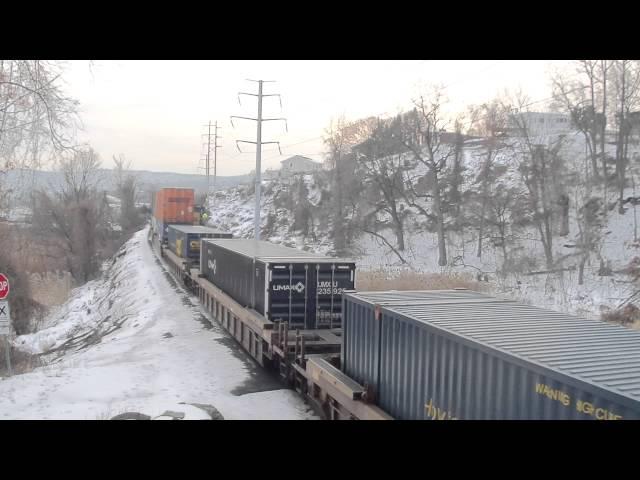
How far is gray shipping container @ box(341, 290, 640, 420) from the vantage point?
4.95m

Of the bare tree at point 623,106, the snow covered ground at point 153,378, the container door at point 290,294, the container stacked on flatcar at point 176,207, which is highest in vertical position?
the bare tree at point 623,106

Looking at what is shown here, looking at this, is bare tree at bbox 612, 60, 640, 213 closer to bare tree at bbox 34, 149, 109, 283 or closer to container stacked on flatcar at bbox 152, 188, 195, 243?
container stacked on flatcar at bbox 152, 188, 195, 243

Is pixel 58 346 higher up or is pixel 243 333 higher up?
pixel 243 333

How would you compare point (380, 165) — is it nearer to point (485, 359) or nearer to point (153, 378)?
point (153, 378)

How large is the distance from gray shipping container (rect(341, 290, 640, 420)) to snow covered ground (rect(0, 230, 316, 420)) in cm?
316

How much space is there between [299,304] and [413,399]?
6624mm

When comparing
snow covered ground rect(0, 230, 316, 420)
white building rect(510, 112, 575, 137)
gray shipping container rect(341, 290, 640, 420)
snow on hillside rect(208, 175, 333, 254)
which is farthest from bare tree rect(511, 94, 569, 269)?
gray shipping container rect(341, 290, 640, 420)

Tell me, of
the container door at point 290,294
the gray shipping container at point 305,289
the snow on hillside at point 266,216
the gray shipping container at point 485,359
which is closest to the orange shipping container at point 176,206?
the snow on hillside at point 266,216

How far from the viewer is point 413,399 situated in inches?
288

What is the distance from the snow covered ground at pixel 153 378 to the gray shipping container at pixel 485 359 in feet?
10.4

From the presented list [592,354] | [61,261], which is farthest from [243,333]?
[61,261]

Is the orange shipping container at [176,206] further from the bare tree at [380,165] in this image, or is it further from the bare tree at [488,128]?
the bare tree at [488,128]

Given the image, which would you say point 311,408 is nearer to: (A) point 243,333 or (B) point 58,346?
(A) point 243,333

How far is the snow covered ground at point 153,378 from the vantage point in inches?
429
